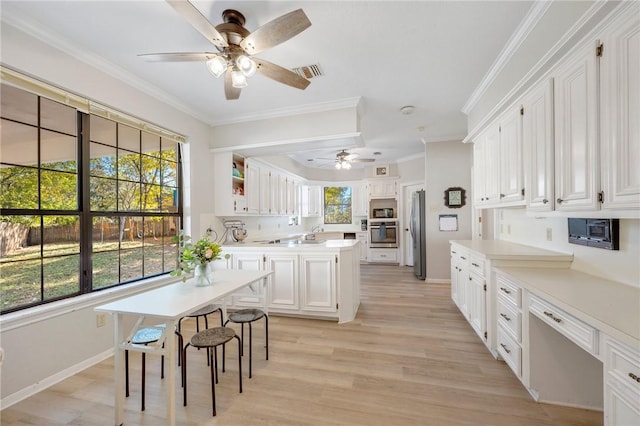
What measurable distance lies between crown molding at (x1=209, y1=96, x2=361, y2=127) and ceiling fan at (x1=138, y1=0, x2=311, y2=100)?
1172mm

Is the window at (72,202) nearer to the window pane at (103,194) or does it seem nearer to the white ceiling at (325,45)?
the window pane at (103,194)

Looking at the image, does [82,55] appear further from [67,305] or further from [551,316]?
[551,316]

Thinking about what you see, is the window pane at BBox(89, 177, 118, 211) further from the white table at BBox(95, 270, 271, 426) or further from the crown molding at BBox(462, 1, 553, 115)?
the crown molding at BBox(462, 1, 553, 115)

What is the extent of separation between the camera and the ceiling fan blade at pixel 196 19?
1375 millimetres

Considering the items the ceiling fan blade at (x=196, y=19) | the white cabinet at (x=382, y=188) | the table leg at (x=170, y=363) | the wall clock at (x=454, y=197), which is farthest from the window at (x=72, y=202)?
the white cabinet at (x=382, y=188)

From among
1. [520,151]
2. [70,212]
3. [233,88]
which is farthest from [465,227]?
[70,212]

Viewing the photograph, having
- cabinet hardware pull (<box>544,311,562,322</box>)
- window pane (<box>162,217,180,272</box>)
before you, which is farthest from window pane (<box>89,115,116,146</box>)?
cabinet hardware pull (<box>544,311,562,322</box>)

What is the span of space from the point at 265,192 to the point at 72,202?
2.79 meters

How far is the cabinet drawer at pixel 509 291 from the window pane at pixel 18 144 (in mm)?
3851

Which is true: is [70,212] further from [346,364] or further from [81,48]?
[346,364]

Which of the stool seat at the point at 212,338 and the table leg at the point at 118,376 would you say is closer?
the table leg at the point at 118,376

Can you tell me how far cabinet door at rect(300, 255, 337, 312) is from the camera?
3.19 m

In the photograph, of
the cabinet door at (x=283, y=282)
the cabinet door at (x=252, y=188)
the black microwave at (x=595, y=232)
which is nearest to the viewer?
the black microwave at (x=595, y=232)

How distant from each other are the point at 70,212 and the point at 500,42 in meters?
3.98
